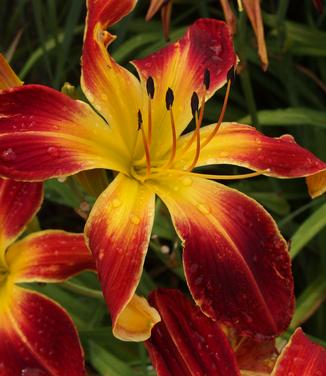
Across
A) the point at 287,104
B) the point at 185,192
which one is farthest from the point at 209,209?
the point at 287,104

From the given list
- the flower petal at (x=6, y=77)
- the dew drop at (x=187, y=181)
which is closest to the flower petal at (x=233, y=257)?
the dew drop at (x=187, y=181)

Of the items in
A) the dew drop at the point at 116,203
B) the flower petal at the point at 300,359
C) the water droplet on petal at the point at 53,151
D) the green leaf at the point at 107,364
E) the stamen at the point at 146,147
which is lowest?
the green leaf at the point at 107,364

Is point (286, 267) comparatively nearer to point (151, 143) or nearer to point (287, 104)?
point (151, 143)

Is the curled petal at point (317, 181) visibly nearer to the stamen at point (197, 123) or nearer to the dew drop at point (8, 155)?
the stamen at point (197, 123)

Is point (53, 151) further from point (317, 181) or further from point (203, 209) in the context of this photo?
point (317, 181)

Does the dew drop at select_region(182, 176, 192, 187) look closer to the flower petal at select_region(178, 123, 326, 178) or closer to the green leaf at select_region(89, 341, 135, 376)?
the flower petal at select_region(178, 123, 326, 178)

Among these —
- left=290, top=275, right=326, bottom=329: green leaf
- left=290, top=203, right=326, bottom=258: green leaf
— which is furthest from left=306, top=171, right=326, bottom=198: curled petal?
left=290, top=275, right=326, bottom=329: green leaf
